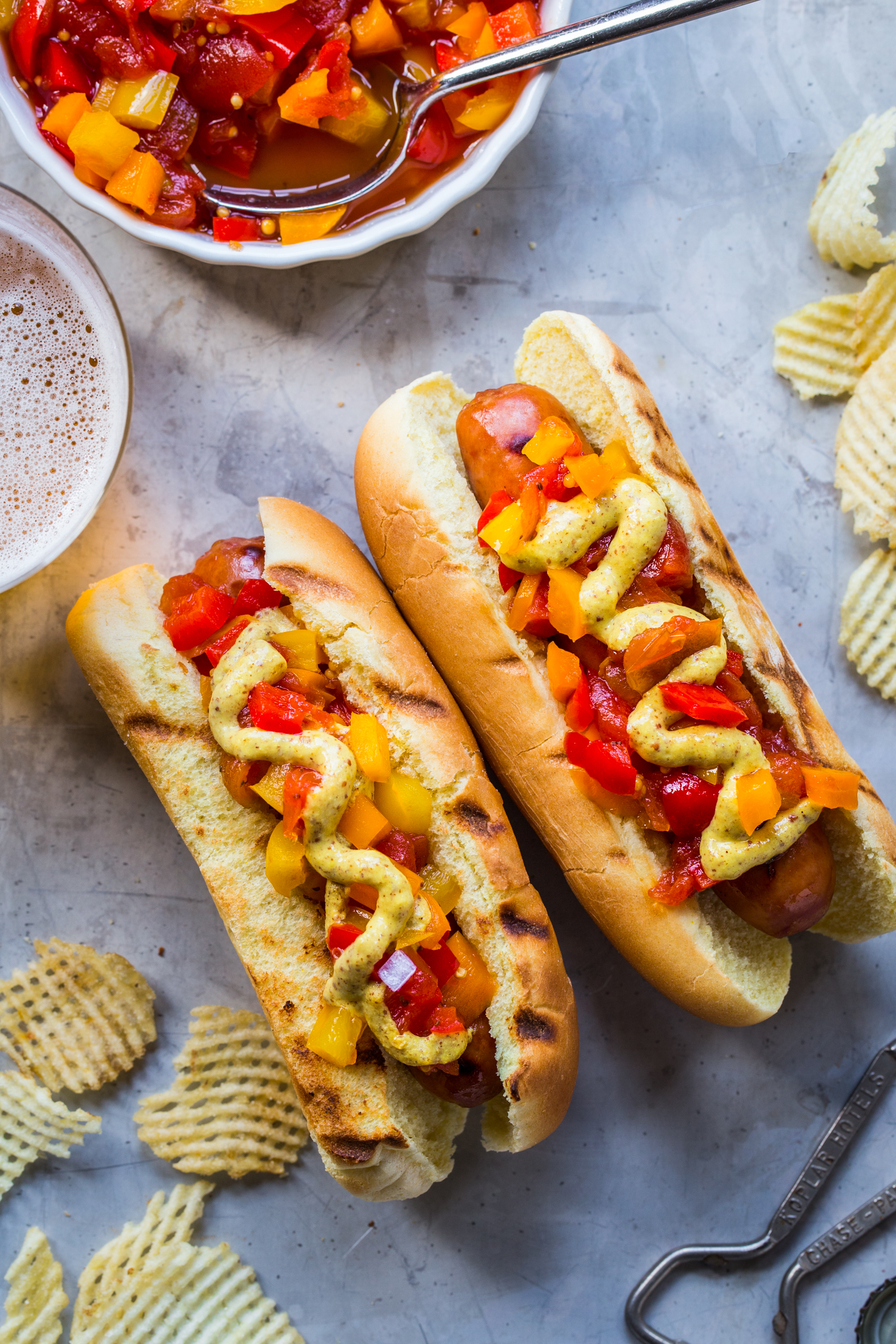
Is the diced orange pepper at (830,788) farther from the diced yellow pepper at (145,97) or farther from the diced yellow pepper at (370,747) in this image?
the diced yellow pepper at (145,97)

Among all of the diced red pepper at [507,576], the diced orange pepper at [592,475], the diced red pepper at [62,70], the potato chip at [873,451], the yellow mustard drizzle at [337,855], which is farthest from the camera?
the potato chip at [873,451]

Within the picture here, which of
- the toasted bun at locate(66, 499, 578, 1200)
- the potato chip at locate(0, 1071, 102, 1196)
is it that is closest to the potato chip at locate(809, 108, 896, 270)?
the toasted bun at locate(66, 499, 578, 1200)

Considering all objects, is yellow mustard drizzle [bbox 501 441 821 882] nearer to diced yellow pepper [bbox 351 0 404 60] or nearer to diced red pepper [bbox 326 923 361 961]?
diced red pepper [bbox 326 923 361 961]

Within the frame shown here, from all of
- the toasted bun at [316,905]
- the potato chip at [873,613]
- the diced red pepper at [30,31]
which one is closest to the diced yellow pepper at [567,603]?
the toasted bun at [316,905]

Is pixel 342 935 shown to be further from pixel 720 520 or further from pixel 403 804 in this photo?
pixel 720 520

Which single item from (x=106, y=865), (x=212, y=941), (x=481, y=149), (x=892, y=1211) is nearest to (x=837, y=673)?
(x=892, y=1211)

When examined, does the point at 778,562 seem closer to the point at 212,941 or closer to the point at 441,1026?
the point at 441,1026
